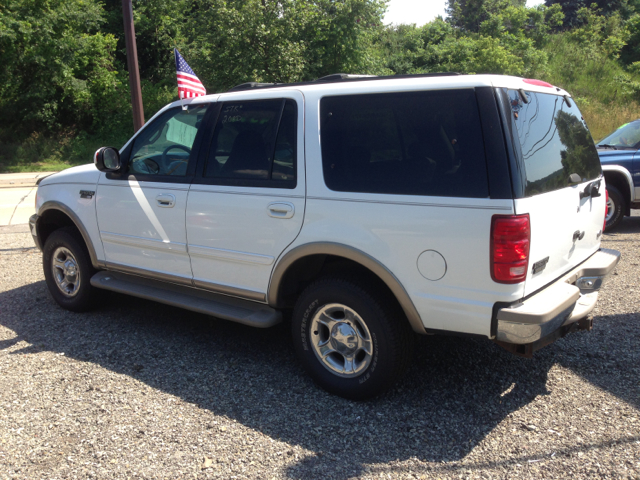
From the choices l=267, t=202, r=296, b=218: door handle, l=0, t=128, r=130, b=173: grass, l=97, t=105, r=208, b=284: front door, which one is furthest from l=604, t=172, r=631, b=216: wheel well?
l=0, t=128, r=130, b=173: grass

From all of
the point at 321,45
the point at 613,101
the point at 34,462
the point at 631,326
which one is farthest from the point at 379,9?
the point at 34,462

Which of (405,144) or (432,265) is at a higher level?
(405,144)

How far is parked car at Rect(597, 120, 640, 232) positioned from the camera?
8.26 metres

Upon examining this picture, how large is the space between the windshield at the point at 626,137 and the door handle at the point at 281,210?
712 cm

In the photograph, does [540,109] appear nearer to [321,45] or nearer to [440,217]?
[440,217]

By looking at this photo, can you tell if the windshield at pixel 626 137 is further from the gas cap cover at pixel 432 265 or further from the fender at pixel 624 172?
the gas cap cover at pixel 432 265

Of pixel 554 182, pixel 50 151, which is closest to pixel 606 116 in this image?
pixel 554 182

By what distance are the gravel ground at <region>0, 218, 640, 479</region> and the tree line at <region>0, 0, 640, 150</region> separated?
16035mm

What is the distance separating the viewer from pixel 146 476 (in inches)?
111

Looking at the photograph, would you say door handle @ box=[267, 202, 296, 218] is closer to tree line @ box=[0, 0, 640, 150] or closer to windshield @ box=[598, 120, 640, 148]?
windshield @ box=[598, 120, 640, 148]

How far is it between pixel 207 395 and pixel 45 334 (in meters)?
2.02

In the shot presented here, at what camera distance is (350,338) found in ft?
11.5

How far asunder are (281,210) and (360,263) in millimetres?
670

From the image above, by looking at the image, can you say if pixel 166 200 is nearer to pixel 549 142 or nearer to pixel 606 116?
pixel 549 142
